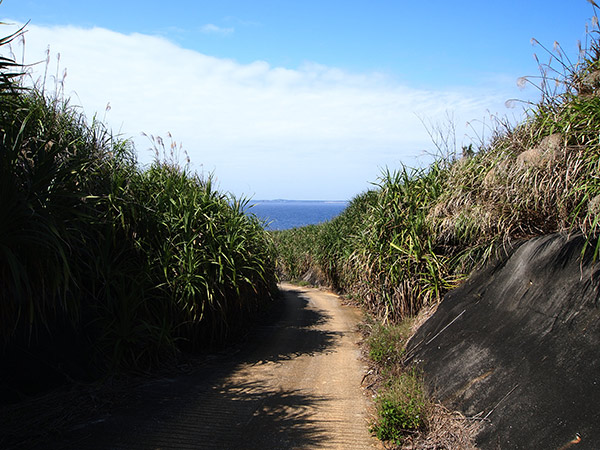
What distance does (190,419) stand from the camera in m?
4.27

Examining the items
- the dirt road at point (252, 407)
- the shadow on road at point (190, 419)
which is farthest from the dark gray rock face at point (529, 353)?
the shadow on road at point (190, 419)

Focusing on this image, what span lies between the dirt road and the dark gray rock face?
102cm

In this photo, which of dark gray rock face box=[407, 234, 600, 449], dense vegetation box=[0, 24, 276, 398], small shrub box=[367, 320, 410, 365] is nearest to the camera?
dark gray rock face box=[407, 234, 600, 449]

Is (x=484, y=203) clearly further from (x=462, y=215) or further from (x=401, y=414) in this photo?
(x=401, y=414)

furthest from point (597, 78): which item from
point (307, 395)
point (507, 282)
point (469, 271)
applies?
point (307, 395)

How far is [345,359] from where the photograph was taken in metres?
6.46

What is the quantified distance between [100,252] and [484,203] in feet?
15.1

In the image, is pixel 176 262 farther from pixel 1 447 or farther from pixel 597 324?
pixel 597 324

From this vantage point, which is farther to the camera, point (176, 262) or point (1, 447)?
point (176, 262)

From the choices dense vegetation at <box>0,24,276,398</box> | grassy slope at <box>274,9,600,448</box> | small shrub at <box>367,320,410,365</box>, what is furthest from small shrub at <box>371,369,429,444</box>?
dense vegetation at <box>0,24,276,398</box>

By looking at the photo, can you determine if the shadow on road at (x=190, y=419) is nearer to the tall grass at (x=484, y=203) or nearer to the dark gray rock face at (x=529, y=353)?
the dark gray rock face at (x=529, y=353)

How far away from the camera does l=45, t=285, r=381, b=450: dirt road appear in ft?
12.6

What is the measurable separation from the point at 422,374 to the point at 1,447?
379 centimetres

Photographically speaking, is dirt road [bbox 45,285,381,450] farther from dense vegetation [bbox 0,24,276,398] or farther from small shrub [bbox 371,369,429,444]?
dense vegetation [bbox 0,24,276,398]
